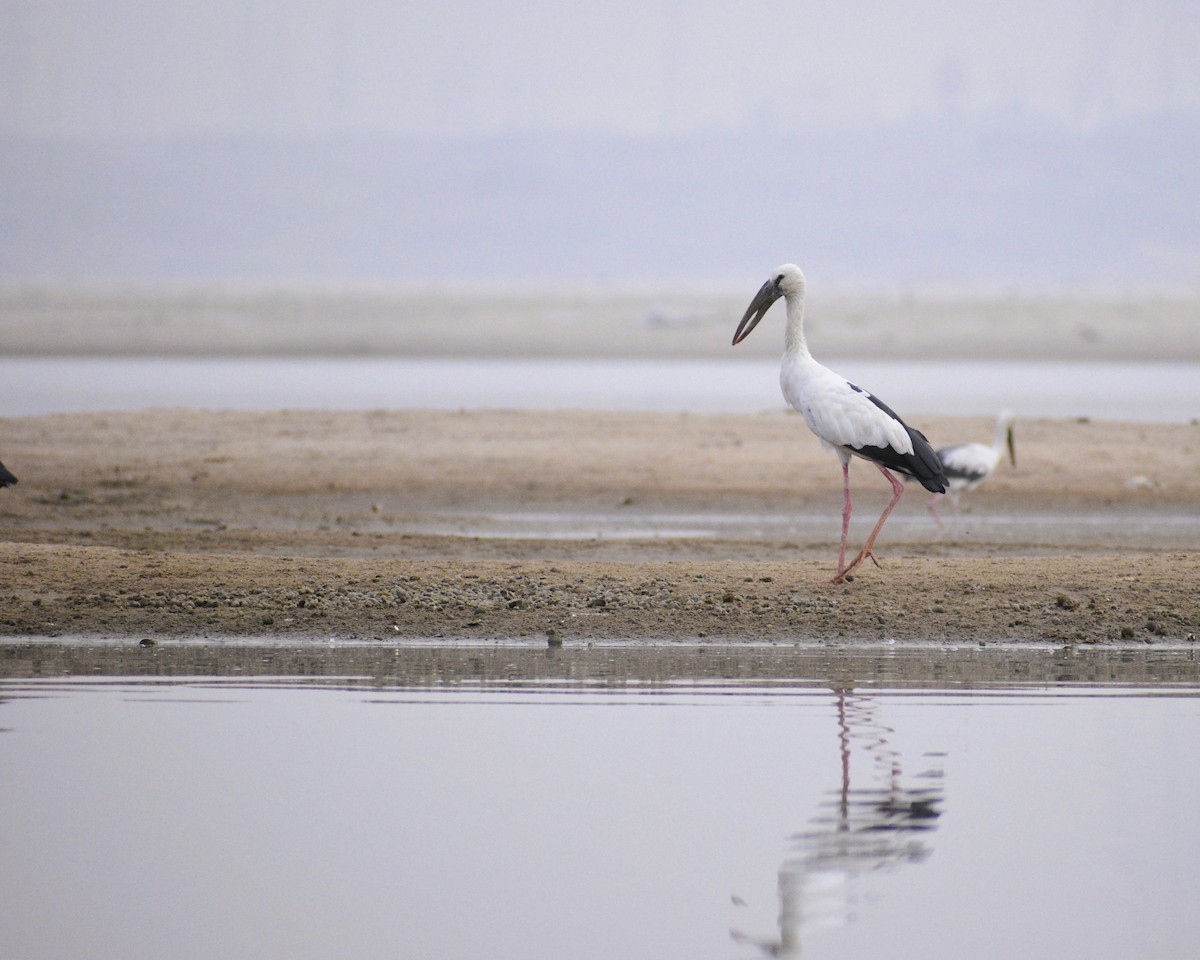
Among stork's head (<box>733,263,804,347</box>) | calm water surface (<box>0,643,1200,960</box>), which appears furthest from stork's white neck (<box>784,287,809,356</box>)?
calm water surface (<box>0,643,1200,960</box>)

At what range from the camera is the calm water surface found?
5.61m

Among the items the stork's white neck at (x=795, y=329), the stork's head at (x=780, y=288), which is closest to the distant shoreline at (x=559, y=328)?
the stork's head at (x=780, y=288)

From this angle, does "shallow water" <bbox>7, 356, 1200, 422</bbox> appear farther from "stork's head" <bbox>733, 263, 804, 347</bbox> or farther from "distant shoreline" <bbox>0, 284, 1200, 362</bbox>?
"stork's head" <bbox>733, 263, 804, 347</bbox>

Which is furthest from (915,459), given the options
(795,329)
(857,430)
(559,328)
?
(559,328)

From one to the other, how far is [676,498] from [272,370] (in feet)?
107

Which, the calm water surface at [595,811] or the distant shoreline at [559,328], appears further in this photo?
the distant shoreline at [559,328]

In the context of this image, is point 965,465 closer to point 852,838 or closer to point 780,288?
point 780,288

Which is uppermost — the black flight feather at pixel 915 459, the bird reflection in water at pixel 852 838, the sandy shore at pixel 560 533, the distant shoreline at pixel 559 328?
the distant shoreline at pixel 559 328

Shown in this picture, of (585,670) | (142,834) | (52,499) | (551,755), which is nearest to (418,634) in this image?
(585,670)

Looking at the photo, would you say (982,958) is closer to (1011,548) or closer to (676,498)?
(1011,548)

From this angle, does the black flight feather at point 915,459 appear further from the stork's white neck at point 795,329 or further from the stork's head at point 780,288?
the stork's head at point 780,288

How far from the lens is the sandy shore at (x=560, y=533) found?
431 inches

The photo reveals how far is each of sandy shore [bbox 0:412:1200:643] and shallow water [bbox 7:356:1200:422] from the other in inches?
323

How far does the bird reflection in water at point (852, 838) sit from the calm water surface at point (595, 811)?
0.6 inches
